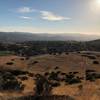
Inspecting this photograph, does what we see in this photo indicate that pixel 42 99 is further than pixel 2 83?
No

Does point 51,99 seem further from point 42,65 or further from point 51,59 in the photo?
point 51,59

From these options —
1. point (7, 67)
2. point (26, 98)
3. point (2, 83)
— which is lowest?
point (7, 67)

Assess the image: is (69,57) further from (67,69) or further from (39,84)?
(39,84)

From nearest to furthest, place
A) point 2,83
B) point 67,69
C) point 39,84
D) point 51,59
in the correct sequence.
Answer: point 39,84 < point 2,83 < point 67,69 < point 51,59

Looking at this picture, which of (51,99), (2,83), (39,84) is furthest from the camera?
(2,83)

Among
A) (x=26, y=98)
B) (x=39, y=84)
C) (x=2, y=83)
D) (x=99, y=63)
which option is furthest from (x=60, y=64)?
(x=26, y=98)

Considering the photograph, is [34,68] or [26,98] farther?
[34,68]

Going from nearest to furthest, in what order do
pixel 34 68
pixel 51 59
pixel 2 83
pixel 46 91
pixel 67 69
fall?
pixel 46 91
pixel 2 83
pixel 67 69
pixel 34 68
pixel 51 59

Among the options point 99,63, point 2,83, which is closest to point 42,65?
point 99,63

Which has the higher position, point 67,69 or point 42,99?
point 42,99
